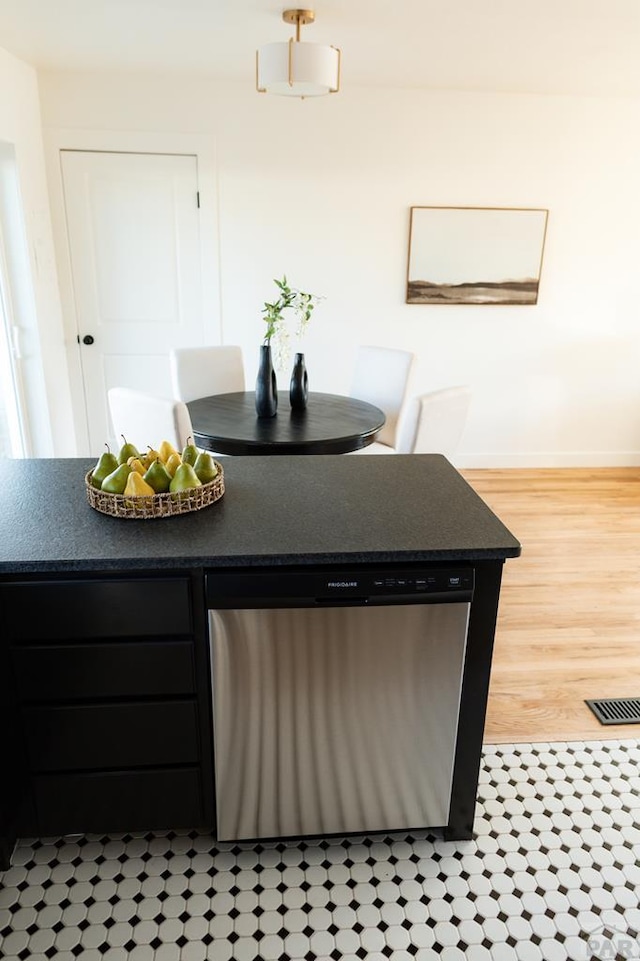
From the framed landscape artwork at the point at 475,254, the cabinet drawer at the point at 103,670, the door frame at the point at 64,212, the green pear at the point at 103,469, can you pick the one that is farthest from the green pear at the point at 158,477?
the framed landscape artwork at the point at 475,254

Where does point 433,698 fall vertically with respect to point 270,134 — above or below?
below

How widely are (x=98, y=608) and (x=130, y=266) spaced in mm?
3299

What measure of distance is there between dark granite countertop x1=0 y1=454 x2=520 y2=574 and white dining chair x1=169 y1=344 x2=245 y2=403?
66.1 inches

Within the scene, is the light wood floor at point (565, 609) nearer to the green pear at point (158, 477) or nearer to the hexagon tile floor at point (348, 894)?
the hexagon tile floor at point (348, 894)

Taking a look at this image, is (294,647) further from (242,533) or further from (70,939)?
(70,939)

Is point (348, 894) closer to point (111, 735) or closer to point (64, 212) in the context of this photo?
point (111, 735)

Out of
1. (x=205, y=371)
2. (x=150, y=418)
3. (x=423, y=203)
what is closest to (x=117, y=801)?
(x=150, y=418)

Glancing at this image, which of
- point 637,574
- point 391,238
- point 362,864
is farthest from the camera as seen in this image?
point 391,238

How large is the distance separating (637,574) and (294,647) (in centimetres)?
248

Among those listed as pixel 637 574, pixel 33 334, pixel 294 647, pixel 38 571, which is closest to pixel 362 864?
pixel 294 647

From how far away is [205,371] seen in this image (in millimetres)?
3816

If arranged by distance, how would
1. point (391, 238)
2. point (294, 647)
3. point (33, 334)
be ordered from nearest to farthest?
point (294, 647), point (33, 334), point (391, 238)

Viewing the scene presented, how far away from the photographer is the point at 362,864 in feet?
5.97

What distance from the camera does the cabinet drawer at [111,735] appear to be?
5.40 feet
